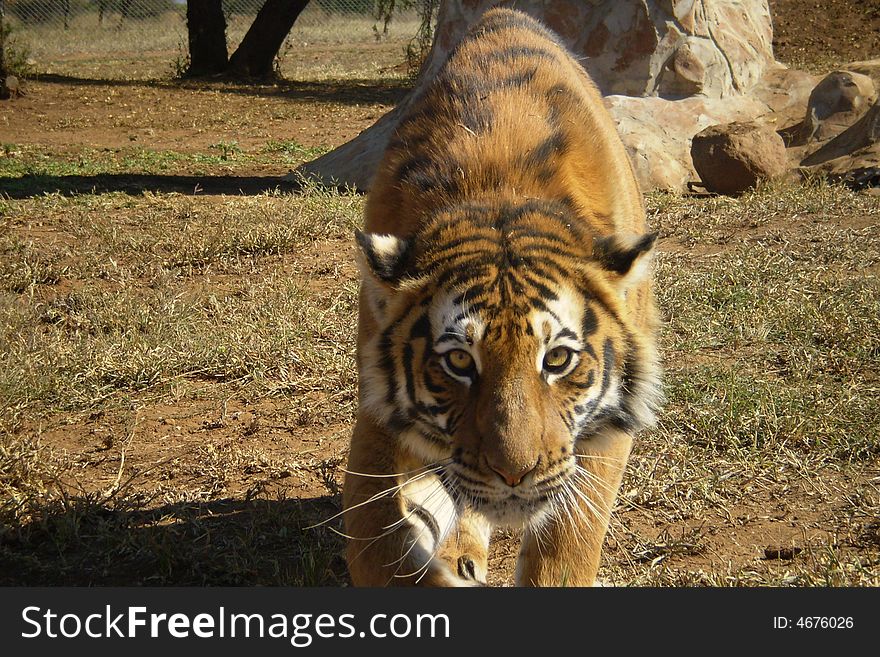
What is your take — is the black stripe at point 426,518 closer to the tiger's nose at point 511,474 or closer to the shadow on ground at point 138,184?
the tiger's nose at point 511,474

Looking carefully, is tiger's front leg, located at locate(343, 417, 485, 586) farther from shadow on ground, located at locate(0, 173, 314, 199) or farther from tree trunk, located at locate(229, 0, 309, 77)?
tree trunk, located at locate(229, 0, 309, 77)

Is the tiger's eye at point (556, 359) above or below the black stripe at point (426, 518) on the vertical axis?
above

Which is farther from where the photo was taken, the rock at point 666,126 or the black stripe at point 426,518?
the rock at point 666,126

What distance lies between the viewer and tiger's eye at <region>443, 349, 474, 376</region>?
2584 millimetres

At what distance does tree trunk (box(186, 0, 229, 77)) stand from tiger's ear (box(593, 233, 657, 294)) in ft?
55.7

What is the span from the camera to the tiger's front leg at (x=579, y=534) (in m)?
2.89

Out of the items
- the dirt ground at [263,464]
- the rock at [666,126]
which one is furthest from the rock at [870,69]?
the dirt ground at [263,464]

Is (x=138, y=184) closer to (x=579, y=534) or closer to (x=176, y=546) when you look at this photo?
(x=176, y=546)

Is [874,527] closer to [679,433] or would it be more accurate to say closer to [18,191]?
[679,433]

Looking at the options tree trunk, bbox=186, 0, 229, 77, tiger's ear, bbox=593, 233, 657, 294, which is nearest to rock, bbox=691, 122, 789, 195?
tiger's ear, bbox=593, 233, 657, 294

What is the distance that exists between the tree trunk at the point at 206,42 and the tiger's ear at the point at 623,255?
668 inches

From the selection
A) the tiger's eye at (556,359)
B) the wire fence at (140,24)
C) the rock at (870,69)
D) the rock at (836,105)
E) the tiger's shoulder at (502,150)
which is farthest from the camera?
the wire fence at (140,24)

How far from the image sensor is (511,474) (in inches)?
97.4

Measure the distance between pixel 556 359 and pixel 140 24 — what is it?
2810 cm
